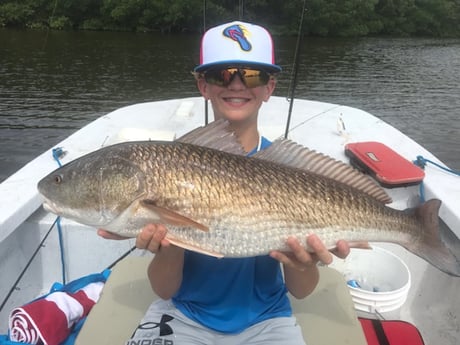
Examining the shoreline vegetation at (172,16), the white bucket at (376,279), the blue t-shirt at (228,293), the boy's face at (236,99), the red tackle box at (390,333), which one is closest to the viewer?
the blue t-shirt at (228,293)

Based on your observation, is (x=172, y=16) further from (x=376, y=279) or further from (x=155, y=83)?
(x=376, y=279)

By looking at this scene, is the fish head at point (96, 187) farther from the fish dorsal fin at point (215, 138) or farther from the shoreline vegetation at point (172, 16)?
the shoreline vegetation at point (172, 16)

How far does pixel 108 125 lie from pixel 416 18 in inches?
2233

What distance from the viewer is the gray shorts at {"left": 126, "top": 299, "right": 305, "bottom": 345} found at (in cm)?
219

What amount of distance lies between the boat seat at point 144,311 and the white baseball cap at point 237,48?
1.49 metres

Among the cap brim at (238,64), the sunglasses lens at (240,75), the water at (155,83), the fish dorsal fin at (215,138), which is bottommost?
the water at (155,83)

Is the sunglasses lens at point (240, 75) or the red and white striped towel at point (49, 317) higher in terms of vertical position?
the sunglasses lens at point (240, 75)

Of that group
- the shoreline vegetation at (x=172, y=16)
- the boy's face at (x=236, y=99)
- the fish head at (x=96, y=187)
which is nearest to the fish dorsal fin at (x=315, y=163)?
the boy's face at (x=236, y=99)

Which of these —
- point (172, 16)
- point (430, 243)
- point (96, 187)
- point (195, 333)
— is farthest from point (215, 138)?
point (172, 16)

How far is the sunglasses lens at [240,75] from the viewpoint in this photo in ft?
7.88

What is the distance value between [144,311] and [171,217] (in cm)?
110

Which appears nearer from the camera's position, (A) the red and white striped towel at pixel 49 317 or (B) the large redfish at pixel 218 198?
(B) the large redfish at pixel 218 198

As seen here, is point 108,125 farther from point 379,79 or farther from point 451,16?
point 451,16

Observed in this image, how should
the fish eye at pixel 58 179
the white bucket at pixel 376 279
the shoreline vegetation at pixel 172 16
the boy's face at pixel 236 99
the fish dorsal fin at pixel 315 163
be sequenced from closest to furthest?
the fish eye at pixel 58 179
the fish dorsal fin at pixel 315 163
the boy's face at pixel 236 99
the white bucket at pixel 376 279
the shoreline vegetation at pixel 172 16
